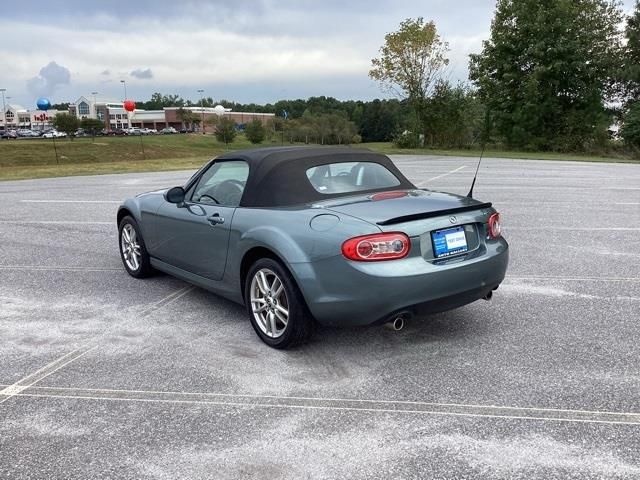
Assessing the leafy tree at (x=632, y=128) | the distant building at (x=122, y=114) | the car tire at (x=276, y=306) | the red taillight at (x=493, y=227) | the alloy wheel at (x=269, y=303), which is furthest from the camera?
the distant building at (x=122, y=114)

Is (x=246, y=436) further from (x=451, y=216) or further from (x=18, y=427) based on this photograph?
(x=451, y=216)

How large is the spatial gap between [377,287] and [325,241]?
461mm

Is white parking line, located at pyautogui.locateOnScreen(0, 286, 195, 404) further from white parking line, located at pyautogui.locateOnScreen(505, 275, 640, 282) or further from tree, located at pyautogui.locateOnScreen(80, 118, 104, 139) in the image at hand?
tree, located at pyautogui.locateOnScreen(80, 118, 104, 139)

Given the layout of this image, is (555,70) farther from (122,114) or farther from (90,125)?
(122,114)

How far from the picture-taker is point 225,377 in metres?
3.69

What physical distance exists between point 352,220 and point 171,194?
82.1 inches

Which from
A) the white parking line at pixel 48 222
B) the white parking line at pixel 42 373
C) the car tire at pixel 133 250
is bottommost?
the white parking line at pixel 48 222

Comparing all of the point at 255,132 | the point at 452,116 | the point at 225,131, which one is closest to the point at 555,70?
the point at 452,116

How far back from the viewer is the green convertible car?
367 centimetres

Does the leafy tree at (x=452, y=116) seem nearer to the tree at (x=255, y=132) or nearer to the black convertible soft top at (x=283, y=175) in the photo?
the black convertible soft top at (x=283, y=175)

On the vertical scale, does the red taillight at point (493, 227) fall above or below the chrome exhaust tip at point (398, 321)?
above

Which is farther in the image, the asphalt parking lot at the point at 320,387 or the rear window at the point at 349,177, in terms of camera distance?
the rear window at the point at 349,177

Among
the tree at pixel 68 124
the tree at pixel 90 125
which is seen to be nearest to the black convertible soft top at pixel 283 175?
the tree at pixel 68 124

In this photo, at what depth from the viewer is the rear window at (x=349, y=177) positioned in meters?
4.50
